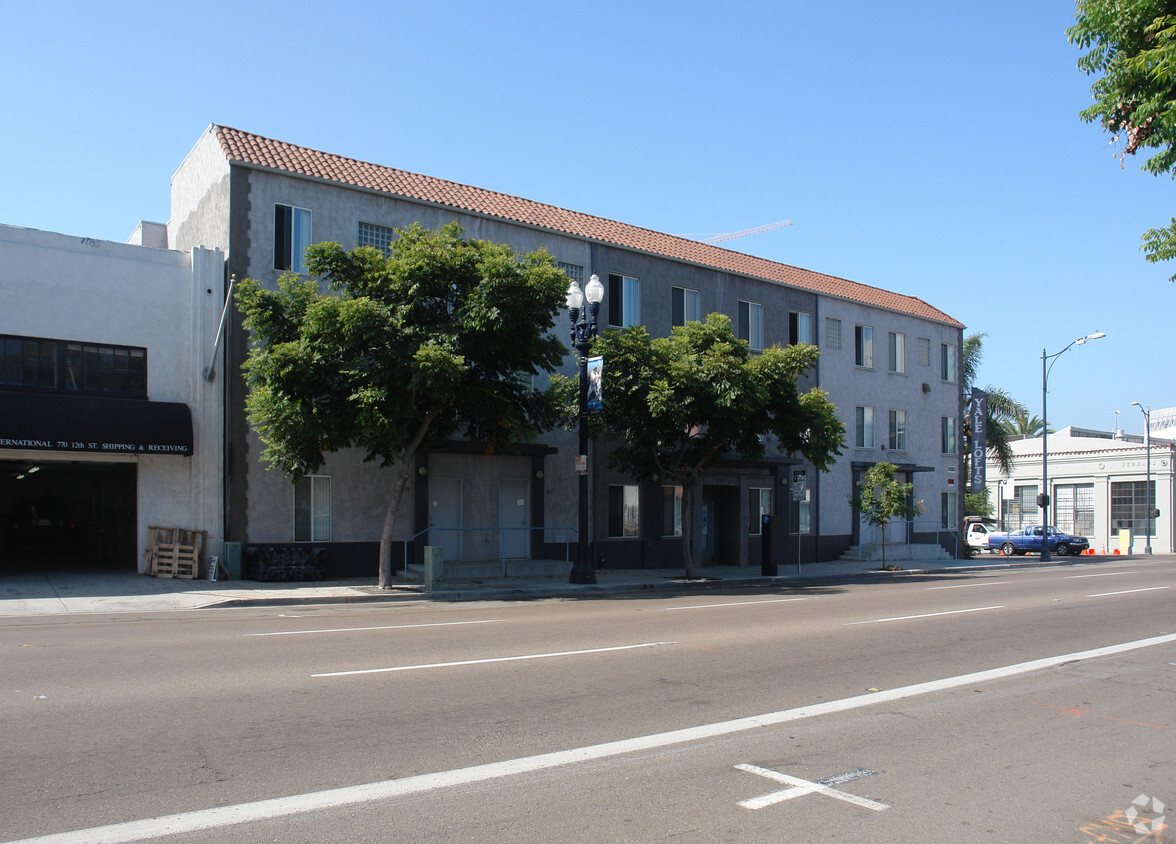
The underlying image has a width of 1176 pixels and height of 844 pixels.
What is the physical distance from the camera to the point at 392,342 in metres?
16.8

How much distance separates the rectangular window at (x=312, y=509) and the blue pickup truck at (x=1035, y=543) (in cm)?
3545

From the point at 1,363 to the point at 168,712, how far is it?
14.3m

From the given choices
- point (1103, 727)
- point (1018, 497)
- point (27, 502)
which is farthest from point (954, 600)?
point (1018, 497)

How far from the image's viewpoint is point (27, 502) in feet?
87.6

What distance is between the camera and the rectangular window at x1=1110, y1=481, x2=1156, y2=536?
50094 millimetres

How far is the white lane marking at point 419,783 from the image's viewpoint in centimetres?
452

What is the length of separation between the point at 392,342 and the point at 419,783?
12.4 meters

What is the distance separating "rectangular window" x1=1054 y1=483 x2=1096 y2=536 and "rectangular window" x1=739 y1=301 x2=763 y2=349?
3374 centimetres

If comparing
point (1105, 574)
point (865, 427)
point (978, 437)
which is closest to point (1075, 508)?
point (978, 437)

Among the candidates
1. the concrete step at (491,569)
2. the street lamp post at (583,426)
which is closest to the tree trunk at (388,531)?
the concrete step at (491,569)

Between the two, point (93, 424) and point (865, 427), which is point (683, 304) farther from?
point (93, 424)

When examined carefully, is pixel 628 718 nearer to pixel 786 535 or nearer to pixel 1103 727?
pixel 1103 727

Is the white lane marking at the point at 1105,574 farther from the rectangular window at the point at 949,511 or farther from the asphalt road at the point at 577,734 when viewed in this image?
the asphalt road at the point at 577,734

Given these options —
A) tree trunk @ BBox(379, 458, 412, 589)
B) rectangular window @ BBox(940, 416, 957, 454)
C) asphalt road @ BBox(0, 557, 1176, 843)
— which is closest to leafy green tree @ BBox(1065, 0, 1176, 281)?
asphalt road @ BBox(0, 557, 1176, 843)
